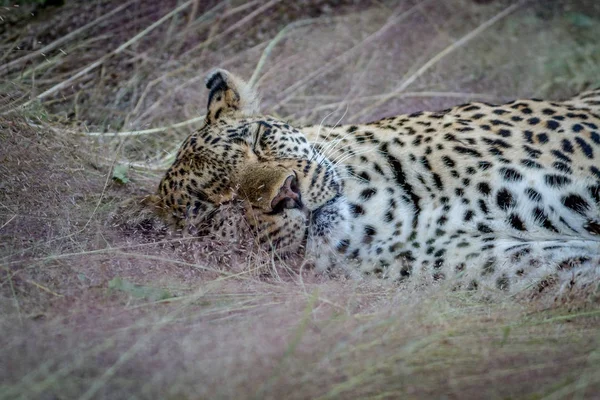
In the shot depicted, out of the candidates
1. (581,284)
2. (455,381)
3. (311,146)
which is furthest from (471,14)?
(455,381)

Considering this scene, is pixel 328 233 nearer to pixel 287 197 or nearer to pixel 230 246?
pixel 287 197

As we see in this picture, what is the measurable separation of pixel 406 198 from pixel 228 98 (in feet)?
4.88

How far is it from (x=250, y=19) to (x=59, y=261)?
17.4 feet

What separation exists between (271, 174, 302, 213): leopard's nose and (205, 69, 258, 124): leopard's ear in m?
1.00

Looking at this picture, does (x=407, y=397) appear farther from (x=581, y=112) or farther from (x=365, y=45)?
(x=365, y=45)

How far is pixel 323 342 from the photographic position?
3625mm

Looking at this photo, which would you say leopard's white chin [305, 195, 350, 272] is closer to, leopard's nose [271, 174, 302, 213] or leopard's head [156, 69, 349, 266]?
leopard's head [156, 69, 349, 266]

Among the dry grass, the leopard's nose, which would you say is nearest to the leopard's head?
the leopard's nose

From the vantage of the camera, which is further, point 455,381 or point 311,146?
point 311,146

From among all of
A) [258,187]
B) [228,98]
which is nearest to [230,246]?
[258,187]

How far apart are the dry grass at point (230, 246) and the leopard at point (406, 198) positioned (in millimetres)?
253

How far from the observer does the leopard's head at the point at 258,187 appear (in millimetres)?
4934

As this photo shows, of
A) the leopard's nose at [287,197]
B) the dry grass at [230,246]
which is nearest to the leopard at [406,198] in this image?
the leopard's nose at [287,197]

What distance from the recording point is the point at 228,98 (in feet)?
18.7
